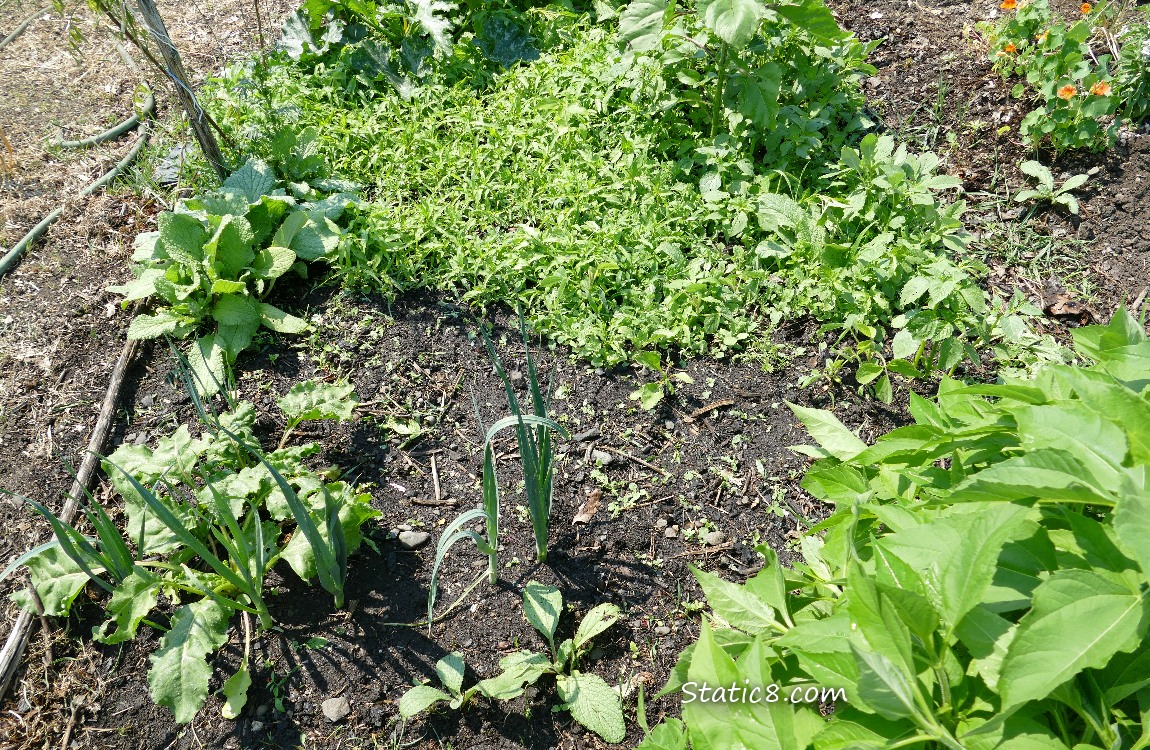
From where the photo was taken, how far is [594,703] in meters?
1.99

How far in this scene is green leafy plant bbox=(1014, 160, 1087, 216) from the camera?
3.22 metres

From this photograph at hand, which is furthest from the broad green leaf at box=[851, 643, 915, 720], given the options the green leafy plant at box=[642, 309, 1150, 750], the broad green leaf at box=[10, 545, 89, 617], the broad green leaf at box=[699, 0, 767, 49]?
the broad green leaf at box=[699, 0, 767, 49]

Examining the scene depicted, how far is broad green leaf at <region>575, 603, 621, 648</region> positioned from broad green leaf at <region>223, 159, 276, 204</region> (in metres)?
2.21

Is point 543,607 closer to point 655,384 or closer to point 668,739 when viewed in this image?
point 668,739

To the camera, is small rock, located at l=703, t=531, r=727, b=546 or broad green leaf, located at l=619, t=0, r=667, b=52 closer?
small rock, located at l=703, t=531, r=727, b=546

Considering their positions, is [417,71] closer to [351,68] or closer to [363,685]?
[351,68]

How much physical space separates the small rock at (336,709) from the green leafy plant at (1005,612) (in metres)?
1.09

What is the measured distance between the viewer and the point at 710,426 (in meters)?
2.68

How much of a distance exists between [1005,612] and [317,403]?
2.08m

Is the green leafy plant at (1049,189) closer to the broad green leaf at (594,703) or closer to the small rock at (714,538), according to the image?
the small rock at (714,538)

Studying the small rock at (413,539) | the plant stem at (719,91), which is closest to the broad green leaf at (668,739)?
the small rock at (413,539)

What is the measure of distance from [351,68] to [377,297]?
162cm

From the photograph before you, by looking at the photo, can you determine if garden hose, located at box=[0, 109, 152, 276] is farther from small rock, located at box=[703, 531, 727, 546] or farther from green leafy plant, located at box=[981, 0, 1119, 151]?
green leafy plant, located at box=[981, 0, 1119, 151]

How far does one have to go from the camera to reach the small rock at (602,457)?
2594 millimetres
